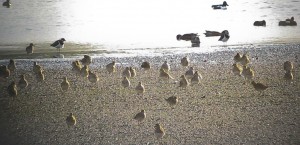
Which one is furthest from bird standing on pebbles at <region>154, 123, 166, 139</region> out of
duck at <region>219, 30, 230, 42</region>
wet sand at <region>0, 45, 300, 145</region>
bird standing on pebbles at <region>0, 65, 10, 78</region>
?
duck at <region>219, 30, 230, 42</region>

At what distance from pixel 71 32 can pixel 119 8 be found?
45.9 feet

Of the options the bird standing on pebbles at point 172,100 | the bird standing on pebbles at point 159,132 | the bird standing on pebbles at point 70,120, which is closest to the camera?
the bird standing on pebbles at point 159,132

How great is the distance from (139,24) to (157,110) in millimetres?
17549

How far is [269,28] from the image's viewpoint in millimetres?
23000

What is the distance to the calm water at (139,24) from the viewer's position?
20.4m

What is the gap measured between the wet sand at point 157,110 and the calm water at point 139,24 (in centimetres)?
556

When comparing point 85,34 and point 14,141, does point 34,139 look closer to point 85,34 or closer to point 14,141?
point 14,141

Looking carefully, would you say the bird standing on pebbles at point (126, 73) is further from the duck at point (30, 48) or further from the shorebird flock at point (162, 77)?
the duck at point (30, 48)

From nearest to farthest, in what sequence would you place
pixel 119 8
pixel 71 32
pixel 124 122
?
pixel 124 122, pixel 71 32, pixel 119 8

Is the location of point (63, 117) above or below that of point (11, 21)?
below

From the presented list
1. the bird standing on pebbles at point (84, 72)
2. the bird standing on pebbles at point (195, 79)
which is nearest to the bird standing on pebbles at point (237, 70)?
the bird standing on pebbles at point (195, 79)

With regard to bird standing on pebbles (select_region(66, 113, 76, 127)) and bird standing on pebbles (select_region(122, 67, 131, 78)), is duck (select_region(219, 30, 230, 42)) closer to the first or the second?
bird standing on pebbles (select_region(122, 67, 131, 78))

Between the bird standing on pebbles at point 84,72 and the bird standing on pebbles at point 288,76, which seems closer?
the bird standing on pebbles at point 288,76

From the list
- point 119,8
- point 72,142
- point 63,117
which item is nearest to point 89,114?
point 63,117
